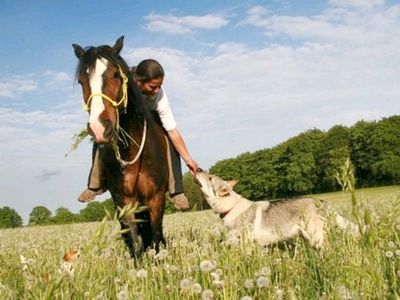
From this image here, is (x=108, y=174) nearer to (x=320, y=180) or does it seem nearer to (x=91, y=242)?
(x=91, y=242)

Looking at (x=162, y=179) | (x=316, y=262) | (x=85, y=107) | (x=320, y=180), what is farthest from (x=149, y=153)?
(x=320, y=180)

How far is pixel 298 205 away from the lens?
28.1ft

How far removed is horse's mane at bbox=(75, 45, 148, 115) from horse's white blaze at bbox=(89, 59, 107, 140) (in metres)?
0.09

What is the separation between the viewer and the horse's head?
6.38 m

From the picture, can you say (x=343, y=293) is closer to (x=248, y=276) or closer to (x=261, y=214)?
(x=248, y=276)

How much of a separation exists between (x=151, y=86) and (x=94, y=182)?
6.34ft

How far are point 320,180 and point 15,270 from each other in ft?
348

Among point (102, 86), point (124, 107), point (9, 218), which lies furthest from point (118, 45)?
point (9, 218)

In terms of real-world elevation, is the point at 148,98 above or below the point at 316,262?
above

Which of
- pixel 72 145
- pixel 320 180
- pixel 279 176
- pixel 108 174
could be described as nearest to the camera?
pixel 72 145

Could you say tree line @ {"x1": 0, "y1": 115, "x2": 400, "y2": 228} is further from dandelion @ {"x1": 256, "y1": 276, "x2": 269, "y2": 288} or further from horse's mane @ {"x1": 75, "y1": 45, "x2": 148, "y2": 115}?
dandelion @ {"x1": 256, "y1": 276, "x2": 269, "y2": 288}

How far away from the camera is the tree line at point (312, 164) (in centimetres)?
9354

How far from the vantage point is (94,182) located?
871cm

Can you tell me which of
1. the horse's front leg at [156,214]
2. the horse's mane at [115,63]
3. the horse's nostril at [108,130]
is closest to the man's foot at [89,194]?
the horse's front leg at [156,214]
